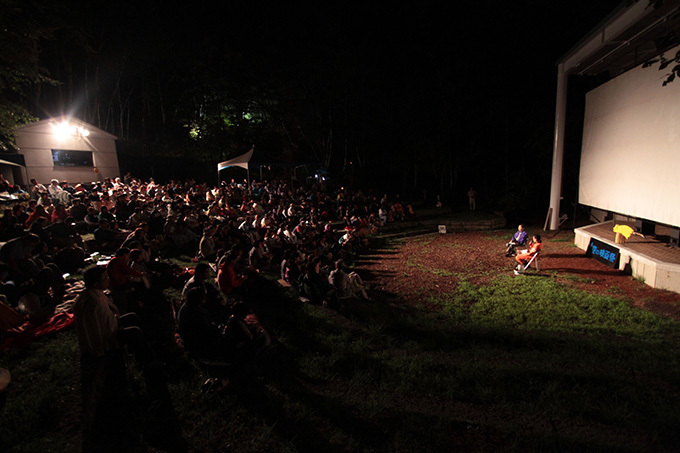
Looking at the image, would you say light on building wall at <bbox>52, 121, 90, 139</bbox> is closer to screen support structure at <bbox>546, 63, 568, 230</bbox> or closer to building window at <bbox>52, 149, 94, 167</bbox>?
building window at <bbox>52, 149, 94, 167</bbox>

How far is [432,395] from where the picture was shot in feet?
12.6

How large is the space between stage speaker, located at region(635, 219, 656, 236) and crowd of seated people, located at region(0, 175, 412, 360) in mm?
8994

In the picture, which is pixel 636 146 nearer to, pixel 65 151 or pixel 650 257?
pixel 650 257

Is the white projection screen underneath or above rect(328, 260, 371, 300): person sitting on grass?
above

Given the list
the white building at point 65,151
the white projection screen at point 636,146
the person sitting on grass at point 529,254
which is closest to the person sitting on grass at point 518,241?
the person sitting on grass at point 529,254

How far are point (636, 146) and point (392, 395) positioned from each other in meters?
12.0

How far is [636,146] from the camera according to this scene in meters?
10.6

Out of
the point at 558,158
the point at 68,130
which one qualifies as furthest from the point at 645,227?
the point at 68,130

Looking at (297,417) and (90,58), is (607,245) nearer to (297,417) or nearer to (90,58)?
(297,417)

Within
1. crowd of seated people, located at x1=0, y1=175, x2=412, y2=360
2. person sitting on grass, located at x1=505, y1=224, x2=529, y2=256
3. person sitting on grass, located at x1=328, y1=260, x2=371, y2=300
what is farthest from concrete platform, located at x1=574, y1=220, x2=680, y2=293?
person sitting on grass, located at x1=328, y1=260, x2=371, y2=300

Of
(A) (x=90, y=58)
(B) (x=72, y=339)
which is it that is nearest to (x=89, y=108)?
(A) (x=90, y=58)

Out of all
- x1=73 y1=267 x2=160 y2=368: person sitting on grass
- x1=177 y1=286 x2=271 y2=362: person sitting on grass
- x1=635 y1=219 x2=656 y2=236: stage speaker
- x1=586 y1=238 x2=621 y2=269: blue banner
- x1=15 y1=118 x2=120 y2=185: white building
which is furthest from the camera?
x1=15 y1=118 x2=120 y2=185: white building

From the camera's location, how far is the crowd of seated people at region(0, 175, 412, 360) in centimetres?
584

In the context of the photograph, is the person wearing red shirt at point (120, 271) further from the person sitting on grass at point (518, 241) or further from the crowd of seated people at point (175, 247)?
the person sitting on grass at point (518, 241)
